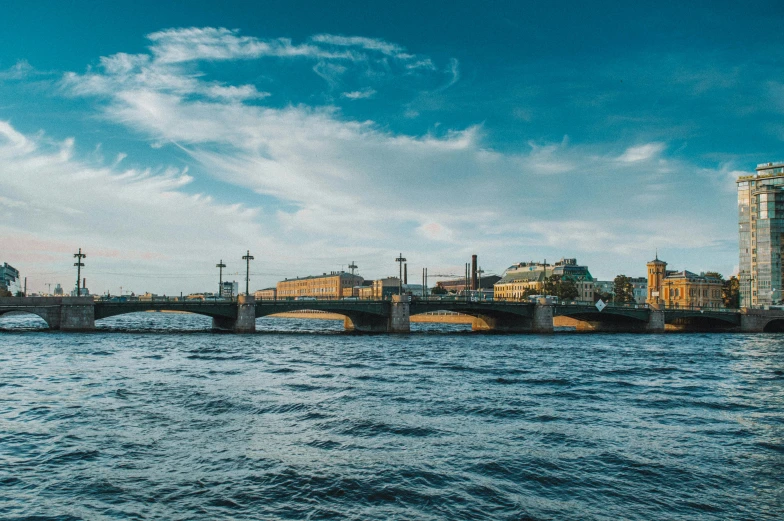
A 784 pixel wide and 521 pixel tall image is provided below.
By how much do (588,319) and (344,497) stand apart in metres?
103

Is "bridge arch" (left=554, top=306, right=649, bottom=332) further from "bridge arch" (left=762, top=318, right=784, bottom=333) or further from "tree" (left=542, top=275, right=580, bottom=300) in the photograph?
"tree" (left=542, top=275, right=580, bottom=300)

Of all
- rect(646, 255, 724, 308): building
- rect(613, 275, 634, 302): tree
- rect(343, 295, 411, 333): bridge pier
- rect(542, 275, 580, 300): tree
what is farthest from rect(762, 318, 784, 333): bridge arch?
rect(343, 295, 411, 333): bridge pier

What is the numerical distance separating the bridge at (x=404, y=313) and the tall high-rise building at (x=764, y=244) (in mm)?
55522

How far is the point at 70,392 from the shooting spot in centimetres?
2970

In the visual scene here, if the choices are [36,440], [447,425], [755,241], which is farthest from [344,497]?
[755,241]

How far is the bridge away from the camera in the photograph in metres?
75.9

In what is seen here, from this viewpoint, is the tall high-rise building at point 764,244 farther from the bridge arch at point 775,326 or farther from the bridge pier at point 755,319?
→ the bridge pier at point 755,319

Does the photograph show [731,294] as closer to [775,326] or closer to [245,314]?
[775,326]

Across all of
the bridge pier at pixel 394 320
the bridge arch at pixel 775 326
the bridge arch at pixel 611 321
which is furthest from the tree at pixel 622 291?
the bridge pier at pixel 394 320

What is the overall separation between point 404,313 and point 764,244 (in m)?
123

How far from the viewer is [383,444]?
66.1 feet

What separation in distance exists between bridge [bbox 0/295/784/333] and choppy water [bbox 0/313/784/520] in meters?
37.7

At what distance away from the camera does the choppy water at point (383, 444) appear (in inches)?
574

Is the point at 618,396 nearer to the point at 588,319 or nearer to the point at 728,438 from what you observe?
the point at 728,438
